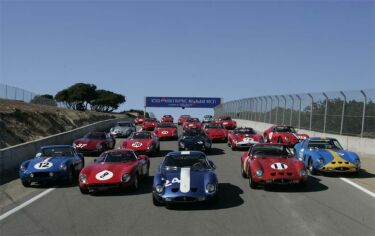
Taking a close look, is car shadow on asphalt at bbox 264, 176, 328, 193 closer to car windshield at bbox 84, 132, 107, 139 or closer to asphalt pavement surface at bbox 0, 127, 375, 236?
asphalt pavement surface at bbox 0, 127, 375, 236

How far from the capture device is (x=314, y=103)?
1240 inches

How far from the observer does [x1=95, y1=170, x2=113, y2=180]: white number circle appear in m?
13.4

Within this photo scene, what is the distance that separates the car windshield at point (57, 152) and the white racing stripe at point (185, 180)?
5.92 m

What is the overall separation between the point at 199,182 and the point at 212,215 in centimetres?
134

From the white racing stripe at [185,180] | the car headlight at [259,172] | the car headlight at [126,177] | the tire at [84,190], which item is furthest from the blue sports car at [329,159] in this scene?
the tire at [84,190]

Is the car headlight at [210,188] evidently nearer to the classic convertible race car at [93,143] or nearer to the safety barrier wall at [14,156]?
the safety barrier wall at [14,156]

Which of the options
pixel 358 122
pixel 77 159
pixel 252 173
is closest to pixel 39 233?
pixel 252 173

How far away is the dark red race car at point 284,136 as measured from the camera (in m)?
26.0

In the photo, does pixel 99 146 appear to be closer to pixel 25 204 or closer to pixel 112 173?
pixel 112 173

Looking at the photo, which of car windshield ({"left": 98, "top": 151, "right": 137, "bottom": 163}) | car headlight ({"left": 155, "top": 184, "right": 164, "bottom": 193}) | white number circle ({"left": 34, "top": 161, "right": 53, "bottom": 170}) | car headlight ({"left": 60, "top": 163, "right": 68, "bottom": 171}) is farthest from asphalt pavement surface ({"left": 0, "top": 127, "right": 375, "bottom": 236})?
car windshield ({"left": 98, "top": 151, "right": 137, "bottom": 163})

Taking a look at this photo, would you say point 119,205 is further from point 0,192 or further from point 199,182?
point 0,192

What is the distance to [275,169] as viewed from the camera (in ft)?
44.1

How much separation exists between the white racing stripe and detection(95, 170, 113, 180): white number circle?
7.00ft

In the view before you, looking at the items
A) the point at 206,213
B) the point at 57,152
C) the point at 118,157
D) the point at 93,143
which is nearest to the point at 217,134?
the point at 93,143
